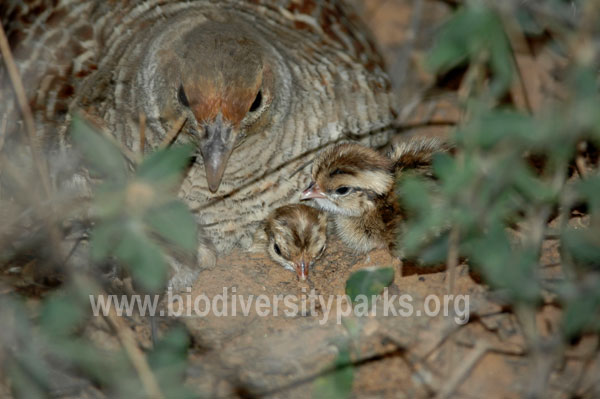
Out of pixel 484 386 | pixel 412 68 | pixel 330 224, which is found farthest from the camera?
pixel 412 68

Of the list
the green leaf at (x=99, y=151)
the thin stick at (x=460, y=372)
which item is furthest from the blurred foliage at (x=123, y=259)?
the thin stick at (x=460, y=372)

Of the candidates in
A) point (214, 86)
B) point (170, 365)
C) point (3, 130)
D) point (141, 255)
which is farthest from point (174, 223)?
point (3, 130)

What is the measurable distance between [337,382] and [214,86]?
146cm

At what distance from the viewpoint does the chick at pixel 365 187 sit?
3668 millimetres

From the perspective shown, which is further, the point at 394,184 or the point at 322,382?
the point at 394,184

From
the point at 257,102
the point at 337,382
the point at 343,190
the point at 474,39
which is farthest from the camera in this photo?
the point at 343,190

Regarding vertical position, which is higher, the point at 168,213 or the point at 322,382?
the point at 168,213

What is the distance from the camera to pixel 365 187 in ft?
12.1

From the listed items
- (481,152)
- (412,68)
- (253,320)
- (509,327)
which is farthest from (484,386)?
(412,68)

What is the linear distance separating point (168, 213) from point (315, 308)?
1.40 metres

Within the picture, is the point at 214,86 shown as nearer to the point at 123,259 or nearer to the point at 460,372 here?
the point at 123,259

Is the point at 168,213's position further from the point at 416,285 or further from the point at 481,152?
the point at 416,285

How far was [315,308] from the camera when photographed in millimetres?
3674

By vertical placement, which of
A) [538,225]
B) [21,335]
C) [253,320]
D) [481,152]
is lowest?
[253,320]
